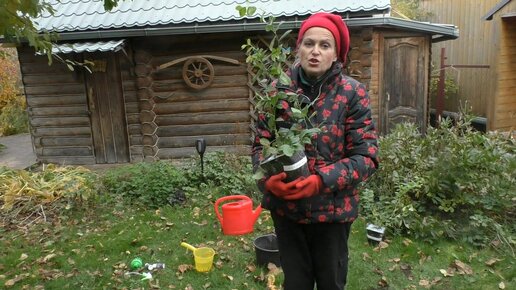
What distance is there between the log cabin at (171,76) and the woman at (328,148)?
16.0 feet

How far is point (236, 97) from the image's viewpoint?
7637 millimetres

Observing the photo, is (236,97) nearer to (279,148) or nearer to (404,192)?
(404,192)

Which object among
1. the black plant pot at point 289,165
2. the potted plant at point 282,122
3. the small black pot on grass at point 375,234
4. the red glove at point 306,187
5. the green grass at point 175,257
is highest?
the potted plant at point 282,122

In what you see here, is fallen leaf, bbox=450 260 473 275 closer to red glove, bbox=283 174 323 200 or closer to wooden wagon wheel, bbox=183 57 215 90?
red glove, bbox=283 174 323 200

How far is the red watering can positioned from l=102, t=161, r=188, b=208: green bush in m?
1.33

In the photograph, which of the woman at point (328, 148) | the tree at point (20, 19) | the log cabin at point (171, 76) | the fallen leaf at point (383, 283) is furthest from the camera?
the log cabin at point (171, 76)

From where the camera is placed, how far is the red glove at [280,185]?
1943mm

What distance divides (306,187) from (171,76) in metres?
6.12

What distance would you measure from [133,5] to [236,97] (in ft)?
8.22

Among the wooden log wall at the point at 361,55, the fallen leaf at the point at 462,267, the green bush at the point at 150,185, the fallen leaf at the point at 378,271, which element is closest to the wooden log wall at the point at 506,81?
the wooden log wall at the point at 361,55

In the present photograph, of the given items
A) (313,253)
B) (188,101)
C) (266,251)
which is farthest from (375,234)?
(188,101)

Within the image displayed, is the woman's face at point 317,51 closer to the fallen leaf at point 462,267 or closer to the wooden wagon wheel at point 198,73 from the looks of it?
the fallen leaf at point 462,267

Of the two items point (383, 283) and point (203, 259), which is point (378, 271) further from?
point (203, 259)

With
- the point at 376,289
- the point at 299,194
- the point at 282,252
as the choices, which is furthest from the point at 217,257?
the point at 299,194
